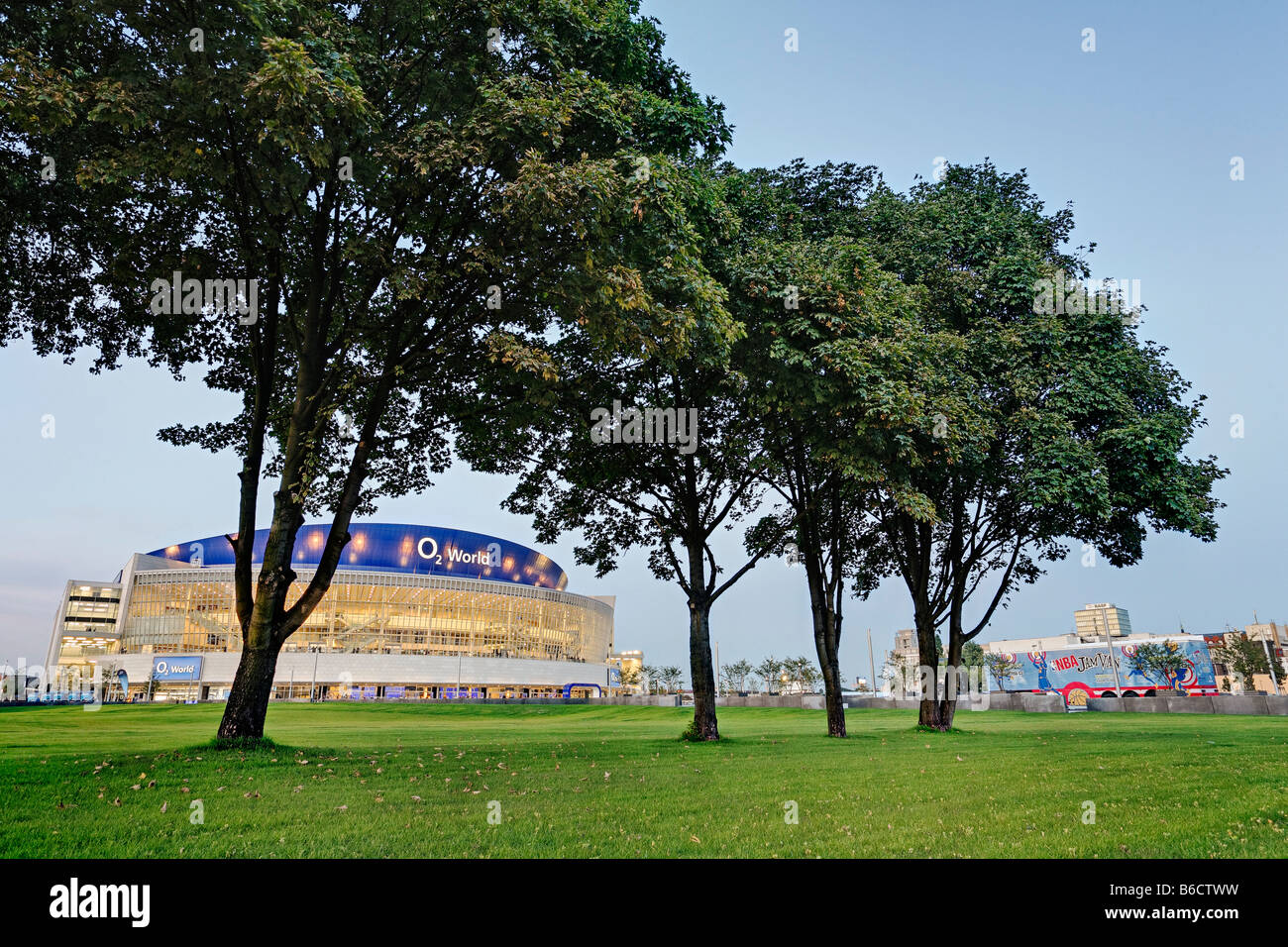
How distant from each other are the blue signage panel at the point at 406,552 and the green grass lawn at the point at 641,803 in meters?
105

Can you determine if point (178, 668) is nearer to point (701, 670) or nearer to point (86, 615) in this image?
point (86, 615)

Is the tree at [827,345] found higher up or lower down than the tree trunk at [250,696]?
higher up

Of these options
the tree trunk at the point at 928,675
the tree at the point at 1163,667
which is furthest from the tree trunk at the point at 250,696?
the tree at the point at 1163,667

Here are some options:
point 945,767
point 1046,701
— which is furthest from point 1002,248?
point 1046,701

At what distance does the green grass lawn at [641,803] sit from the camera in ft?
25.5

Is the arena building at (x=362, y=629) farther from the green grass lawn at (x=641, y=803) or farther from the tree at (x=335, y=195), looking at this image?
the green grass lawn at (x=641, y=803)

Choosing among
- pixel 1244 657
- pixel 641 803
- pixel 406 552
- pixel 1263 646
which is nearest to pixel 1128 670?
pixel 1244 657

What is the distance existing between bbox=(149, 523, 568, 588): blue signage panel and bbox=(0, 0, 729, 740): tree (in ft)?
345

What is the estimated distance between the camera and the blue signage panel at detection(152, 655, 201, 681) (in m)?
111

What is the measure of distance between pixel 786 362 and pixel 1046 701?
49.9m

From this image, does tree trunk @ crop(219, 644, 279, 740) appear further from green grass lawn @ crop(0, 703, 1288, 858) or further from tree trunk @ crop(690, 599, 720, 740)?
tree trunk @ crop(690, 599, 720, 740)

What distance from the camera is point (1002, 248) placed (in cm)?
2598

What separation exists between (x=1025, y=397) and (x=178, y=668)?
122346mm

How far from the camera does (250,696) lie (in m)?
16.5
